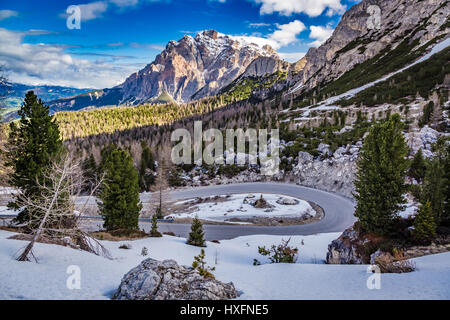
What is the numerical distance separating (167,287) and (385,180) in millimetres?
13701

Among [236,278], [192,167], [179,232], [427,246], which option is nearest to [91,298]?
[236,278]

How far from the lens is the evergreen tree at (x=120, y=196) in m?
19.9

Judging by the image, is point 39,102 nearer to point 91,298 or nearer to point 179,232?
point 91,298

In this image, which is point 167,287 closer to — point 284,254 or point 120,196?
point 284,254

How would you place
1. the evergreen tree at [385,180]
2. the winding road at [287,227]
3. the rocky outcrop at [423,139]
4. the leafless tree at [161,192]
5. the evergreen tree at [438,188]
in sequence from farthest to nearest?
the leafless tree at [161,192] → the rocky outcrop at [423,139] → the winding road at [287,227] → the evergreen tree at [385,180] → the evergreen tree at [438,188]

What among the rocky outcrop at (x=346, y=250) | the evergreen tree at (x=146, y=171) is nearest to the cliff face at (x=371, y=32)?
the evergreen tree at (x=146, y=171)

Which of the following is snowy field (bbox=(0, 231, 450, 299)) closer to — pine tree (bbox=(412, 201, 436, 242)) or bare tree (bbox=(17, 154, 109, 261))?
bare tree (bbox=(17, 154, 109, 261))

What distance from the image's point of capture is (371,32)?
132m

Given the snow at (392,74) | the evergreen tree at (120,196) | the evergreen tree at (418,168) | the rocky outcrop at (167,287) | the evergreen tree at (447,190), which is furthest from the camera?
the snow at (392,74)

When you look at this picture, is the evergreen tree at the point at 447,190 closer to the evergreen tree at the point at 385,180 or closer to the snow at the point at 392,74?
the evergreen tree at the point at 385,180

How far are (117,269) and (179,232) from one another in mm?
18452

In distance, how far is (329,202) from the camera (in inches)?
1346

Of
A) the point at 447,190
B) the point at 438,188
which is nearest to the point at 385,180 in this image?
the point at 438,188

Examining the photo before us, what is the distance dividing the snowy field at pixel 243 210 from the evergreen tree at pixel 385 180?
16.1 metres
